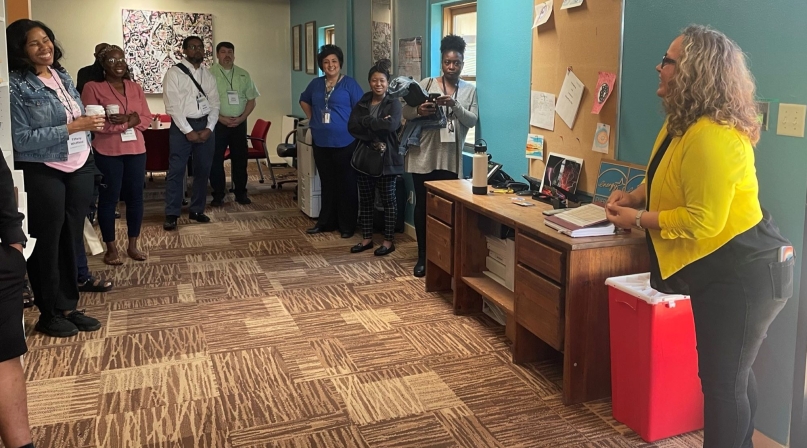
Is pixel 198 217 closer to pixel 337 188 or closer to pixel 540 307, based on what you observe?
pixel 337 188

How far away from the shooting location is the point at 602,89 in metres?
3.25

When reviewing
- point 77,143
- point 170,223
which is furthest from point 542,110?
point 170,223

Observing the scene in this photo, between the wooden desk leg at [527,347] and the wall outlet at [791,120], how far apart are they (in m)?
1.39

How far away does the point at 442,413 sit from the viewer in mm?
2785

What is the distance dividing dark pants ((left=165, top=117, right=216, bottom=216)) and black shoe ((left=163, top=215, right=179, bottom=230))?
0.03 metres

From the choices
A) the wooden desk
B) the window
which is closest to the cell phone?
the wooden desk

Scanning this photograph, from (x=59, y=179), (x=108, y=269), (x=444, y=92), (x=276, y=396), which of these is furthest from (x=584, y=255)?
(x=108, y=269)

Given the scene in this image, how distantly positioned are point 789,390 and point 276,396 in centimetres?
195

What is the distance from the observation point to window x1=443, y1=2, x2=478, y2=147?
15.8 feet

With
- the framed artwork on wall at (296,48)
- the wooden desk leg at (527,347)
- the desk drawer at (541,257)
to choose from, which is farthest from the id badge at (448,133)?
the framed artwork on wall at (296,48)

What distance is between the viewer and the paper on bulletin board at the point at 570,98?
136 inches

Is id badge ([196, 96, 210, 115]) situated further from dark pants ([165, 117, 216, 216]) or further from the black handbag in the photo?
the black handbag

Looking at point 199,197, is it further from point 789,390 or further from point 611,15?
point 789,390

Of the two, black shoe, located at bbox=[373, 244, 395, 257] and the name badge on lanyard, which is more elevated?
the name badge on lanyard
